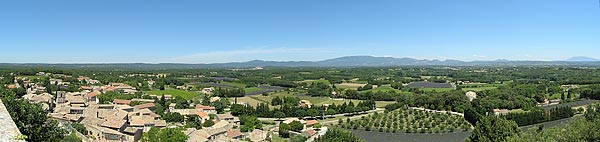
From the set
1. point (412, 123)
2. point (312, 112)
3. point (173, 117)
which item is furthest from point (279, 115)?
point (412, 123)

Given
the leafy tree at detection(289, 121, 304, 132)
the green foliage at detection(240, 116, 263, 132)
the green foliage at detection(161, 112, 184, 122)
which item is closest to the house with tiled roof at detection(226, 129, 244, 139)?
the green foliage at detection(240, 116, 263, 132)

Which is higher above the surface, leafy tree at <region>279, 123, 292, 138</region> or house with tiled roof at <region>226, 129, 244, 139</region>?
house with tiled roof at <region>226, 129, 244, 139</region>

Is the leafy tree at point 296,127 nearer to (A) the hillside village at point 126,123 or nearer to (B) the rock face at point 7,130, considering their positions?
(A) the hillside village at point 126,123

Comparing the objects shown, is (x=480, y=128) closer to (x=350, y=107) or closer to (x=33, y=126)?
(x=33, y=126)

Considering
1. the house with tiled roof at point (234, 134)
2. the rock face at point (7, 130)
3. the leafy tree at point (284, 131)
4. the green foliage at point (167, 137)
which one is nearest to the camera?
the rock face at point (7, 130)

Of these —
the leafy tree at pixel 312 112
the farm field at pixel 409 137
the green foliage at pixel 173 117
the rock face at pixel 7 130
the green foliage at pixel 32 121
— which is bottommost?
the farm field at pixel 409 137

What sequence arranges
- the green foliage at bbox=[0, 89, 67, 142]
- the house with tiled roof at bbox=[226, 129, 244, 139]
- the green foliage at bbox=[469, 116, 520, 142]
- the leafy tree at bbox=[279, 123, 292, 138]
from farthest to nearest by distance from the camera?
the leafy tree at bbox=[279, 123, 292, 138] < the house with tiled roof at bbox=[226, 129, 244, 139] < the green foliage at bbox=[469, 116, 520, 142] < the green foliage at bbox=[0, 89, 67, 142]

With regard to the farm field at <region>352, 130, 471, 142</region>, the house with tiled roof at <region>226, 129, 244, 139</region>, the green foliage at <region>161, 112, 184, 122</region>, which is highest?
the green foliage at <region>161, 112, 184, 122</region>

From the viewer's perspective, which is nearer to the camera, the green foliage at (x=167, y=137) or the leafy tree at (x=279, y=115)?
the green foliage at (x=167, y=137)

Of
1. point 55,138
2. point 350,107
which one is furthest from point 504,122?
point 350,107

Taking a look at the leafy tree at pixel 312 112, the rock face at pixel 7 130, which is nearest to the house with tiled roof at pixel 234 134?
the leafy tree at pixel 312 112

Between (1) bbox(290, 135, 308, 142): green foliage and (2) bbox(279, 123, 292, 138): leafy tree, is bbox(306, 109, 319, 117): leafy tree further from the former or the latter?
(1) bbox(290, 135, 308, 142): green foliage
